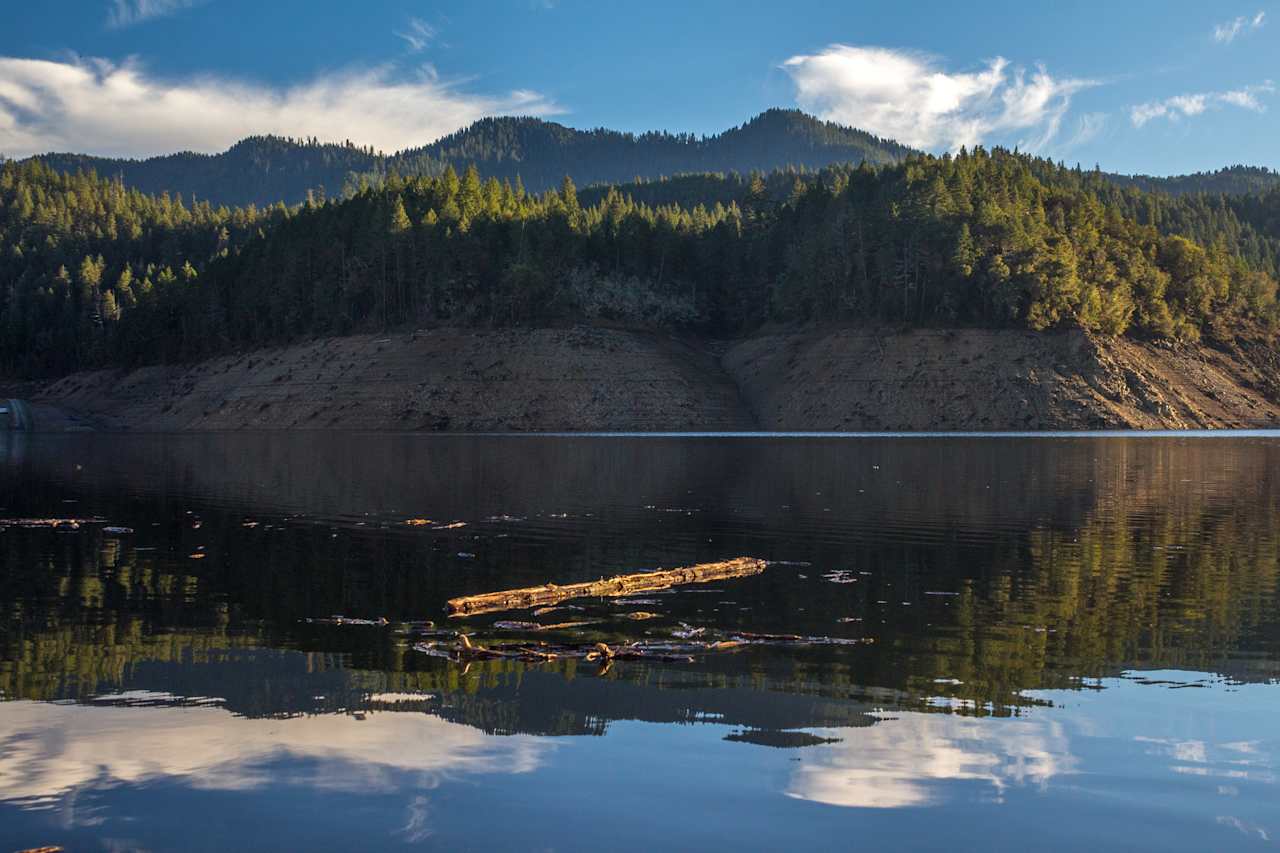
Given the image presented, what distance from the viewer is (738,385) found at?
163625mm

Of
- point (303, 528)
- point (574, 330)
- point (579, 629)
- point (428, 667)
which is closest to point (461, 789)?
point (428, 667)

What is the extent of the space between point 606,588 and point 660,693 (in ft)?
31.4

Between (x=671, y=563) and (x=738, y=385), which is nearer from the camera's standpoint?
(x=671, y=563)

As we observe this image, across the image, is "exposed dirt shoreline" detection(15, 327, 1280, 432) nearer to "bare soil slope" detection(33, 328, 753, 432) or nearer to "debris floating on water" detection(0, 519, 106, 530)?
"bare soil slope" detection(33, 328, 753, 432)

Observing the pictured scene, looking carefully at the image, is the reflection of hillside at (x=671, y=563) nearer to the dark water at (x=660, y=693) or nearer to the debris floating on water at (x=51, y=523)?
the dark water at (x=660, y=693)

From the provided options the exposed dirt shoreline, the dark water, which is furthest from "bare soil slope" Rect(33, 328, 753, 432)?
the dark water

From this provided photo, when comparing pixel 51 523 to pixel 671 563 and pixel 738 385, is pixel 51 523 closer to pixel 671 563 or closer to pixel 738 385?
pixel 671 563

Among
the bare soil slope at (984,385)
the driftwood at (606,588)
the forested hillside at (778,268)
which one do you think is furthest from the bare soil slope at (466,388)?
the driftwood at (606,588)

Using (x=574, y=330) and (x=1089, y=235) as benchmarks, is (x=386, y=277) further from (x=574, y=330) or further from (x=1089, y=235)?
(x=1089, y=235)

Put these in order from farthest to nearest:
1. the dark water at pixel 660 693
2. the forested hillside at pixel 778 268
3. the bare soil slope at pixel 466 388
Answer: the forested hillside at pixel 778 268 → the bare soil slope at pixel 466 388 → the dark water at pixel 660 693

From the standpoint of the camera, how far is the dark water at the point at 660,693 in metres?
13.4

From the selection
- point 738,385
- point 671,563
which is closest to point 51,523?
point 671,563

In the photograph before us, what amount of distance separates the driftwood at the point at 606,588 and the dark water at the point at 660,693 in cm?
96

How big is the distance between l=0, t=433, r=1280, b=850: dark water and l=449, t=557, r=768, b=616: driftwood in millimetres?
955
